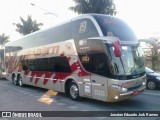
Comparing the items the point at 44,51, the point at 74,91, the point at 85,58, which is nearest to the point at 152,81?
the point at 74,91

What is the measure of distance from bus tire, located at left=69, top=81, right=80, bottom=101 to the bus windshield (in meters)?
2.75

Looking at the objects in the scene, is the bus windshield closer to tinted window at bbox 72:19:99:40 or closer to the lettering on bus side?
tinted window at bbox 72:19:99:40

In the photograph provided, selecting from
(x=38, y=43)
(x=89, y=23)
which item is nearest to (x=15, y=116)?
(x=89, y=23)

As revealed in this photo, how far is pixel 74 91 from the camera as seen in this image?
11055 millimetres

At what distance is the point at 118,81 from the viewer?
8.71 metres

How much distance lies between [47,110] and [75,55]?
2933mm

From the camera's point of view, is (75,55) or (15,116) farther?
(75,55)

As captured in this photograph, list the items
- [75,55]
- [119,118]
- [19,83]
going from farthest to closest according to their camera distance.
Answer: [19,83] → [75,55] → [119,118]

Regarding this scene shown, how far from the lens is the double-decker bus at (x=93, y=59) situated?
8883 mm

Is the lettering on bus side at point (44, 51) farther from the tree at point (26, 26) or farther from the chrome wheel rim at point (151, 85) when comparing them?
the tree at point (26, 26)

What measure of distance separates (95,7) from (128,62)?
870 inches

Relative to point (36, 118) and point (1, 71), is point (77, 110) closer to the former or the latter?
point (36, 118)

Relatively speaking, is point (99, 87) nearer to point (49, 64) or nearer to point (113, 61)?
point (113, 61)

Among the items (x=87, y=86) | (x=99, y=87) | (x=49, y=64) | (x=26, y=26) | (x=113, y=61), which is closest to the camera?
(x=113, y=61)
